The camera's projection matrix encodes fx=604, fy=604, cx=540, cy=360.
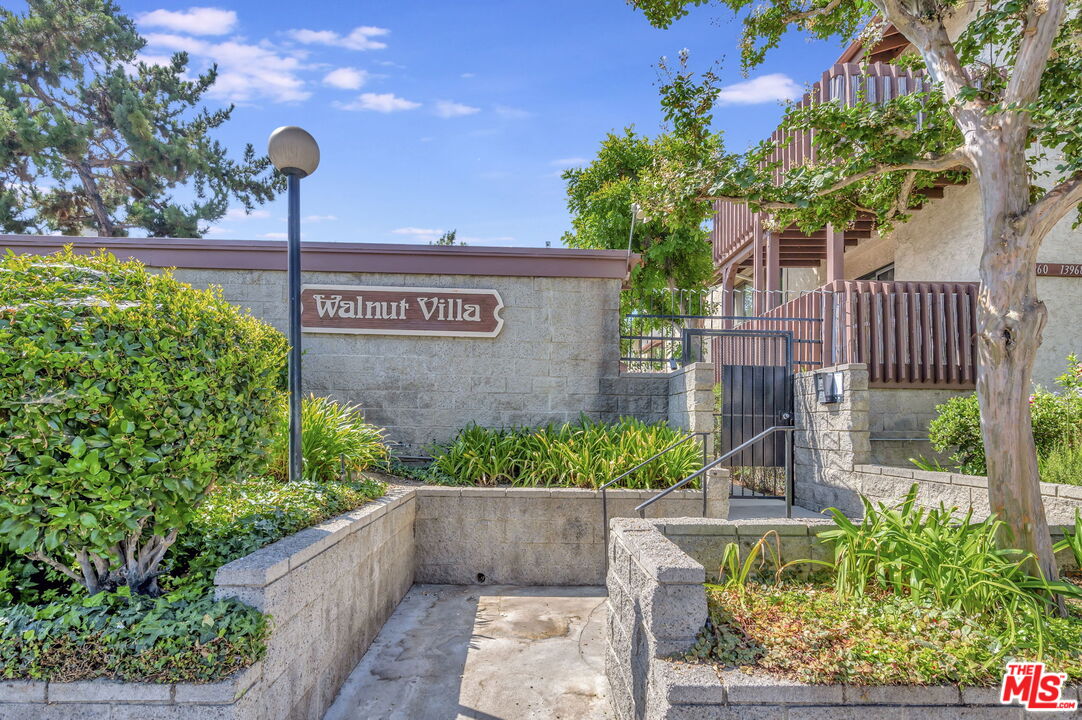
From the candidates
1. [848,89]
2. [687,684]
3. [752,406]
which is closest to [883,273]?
[848,89]

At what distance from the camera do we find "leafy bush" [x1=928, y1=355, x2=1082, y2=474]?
557 cm

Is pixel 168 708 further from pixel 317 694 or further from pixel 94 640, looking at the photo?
pixel 317 694

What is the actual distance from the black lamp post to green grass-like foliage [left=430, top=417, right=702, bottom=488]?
6.35ft

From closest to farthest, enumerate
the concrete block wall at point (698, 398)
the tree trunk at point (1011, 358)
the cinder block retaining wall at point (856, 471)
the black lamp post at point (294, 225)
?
the tree trunk at point (1011, 358) < the black lamp post at point (294, 225) < the cinder block retaining wall at point (856, 471) < the concrete block wall at point (698, 398)

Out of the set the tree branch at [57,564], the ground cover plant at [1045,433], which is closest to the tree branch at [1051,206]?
the ground cover plant at [1045,433]

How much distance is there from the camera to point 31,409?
8.17ft

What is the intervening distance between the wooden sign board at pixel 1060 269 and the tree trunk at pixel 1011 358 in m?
5.58

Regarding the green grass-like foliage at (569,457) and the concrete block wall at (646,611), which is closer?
the concrete block wall at (646,611)

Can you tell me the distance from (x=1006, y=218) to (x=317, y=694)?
472 cm

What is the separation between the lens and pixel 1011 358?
11.0 ft

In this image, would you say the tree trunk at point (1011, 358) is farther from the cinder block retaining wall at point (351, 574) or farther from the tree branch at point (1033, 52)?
the cinder block retaining wall at point (351, 574)

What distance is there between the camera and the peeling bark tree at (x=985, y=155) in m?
3.36

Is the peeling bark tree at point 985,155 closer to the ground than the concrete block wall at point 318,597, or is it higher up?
higher up

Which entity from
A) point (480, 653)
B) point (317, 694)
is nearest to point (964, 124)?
point (480, 653)
